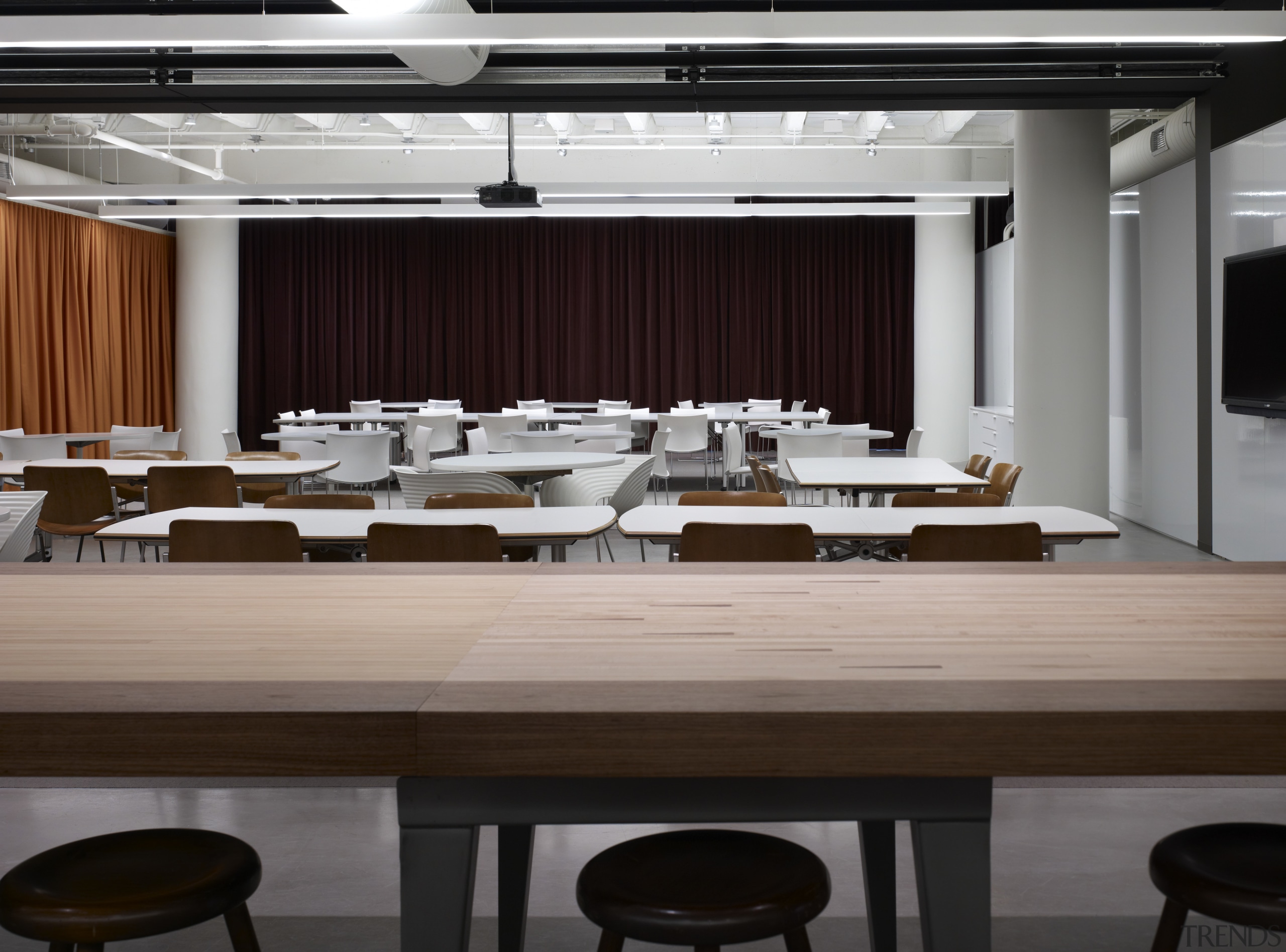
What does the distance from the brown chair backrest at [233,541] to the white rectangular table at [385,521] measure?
0.03m

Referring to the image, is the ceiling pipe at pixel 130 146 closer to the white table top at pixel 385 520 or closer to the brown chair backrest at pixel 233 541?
Result: the white table top at pixel 385 520

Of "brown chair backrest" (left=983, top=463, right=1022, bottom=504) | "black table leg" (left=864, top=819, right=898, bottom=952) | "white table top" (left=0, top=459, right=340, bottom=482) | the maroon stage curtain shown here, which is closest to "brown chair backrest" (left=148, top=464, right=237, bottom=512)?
"white table top" (left=0, top=459, right=340, bottom=482)

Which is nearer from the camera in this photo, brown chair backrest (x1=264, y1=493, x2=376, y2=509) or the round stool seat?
the round stool seat

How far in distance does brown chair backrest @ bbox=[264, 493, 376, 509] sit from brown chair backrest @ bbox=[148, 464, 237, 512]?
133 cm

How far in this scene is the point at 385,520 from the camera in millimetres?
3449

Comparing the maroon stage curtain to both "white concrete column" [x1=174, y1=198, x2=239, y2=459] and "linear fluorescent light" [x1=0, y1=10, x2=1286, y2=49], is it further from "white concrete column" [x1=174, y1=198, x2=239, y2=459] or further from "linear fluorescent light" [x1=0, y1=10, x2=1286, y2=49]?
"linear fluorescent light" [x1=0, y1=10, x2=1286, y2=49]

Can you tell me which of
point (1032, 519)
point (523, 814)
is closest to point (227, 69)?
point (1032, 519)

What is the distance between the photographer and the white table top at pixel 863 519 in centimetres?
336

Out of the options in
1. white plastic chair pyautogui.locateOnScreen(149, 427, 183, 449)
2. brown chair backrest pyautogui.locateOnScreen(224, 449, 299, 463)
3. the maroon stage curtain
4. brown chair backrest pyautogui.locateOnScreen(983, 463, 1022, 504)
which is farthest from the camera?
the maroon stage curtain

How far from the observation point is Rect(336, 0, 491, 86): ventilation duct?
5.00m

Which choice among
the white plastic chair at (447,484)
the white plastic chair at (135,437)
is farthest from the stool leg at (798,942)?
the white plastic chair at (135,437)

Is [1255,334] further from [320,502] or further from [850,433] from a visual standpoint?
[320,502]

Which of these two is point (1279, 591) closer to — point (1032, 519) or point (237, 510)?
point (1032, 519)

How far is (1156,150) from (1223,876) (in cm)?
774
